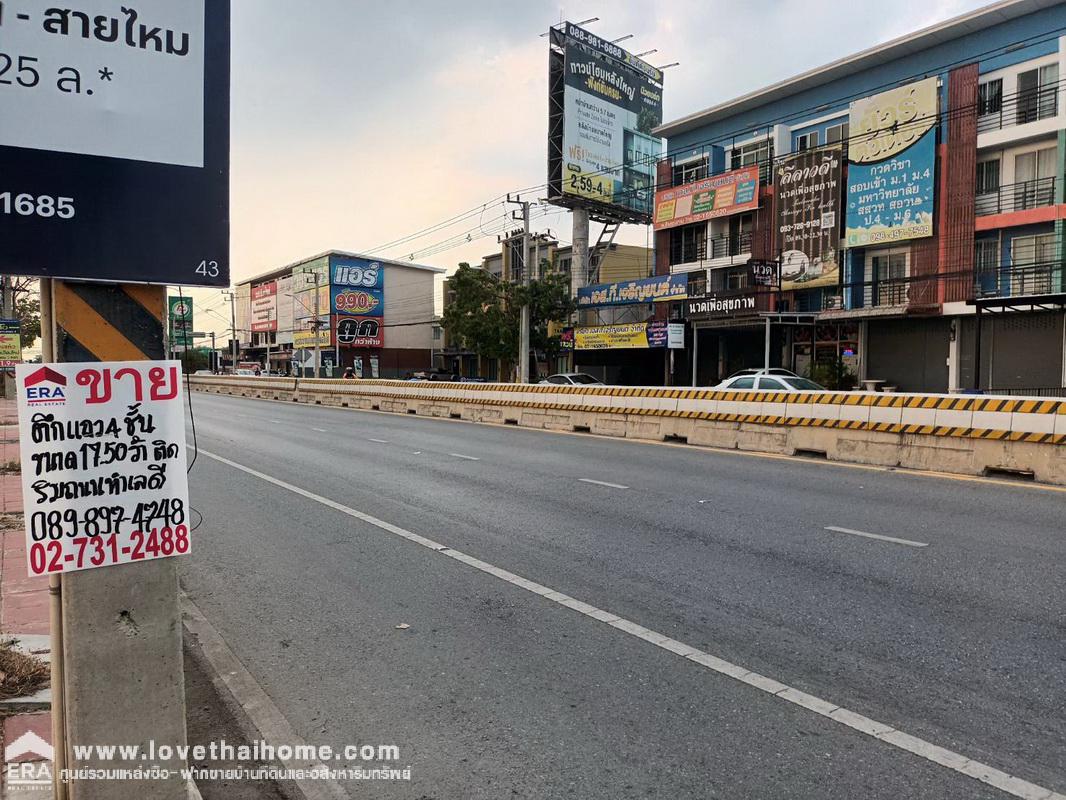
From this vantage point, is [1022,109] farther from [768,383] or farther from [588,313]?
[588,313]

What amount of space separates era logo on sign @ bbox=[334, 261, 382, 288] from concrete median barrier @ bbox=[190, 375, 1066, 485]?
6032 centimetres

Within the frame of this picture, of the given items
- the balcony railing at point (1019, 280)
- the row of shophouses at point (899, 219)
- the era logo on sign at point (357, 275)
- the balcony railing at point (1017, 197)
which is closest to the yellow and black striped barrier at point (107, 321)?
the row of shophouses at point (899, 219)

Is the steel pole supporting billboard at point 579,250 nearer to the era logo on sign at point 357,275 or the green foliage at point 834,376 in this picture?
the green foliage at point 834,376

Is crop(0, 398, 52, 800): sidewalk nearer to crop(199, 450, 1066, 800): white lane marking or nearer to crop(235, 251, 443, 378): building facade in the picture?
crop(199, 450, 1066, 800): white lane marking

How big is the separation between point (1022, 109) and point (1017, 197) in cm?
306

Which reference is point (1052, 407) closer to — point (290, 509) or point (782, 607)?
point (782, 607)

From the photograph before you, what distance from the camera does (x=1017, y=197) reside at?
25.5 meters

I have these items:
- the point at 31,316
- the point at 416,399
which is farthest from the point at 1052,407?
the point at 31,316

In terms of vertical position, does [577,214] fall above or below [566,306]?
above

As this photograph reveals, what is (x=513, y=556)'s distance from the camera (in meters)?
6.93

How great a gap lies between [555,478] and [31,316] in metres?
28.6

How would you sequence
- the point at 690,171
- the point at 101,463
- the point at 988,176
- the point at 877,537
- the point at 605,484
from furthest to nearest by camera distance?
the point at 690,171, the point at 988,176, the point at 605,484, the point at 877,537, the point at 101,463

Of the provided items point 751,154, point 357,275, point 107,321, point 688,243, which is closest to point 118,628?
point 107,321

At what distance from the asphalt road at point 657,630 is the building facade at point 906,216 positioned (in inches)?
725
